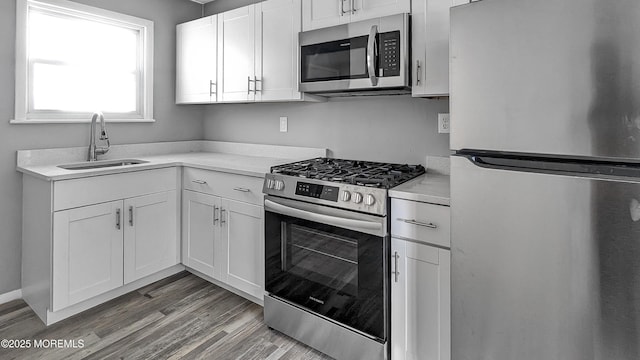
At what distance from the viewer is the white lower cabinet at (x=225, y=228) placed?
2.38 m

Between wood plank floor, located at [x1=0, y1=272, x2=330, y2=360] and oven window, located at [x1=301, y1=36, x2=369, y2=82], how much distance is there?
5.20 ft

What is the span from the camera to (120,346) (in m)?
2.04

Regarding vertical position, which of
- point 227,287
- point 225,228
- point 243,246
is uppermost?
point 225,228

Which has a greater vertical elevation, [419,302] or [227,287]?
[419,302]

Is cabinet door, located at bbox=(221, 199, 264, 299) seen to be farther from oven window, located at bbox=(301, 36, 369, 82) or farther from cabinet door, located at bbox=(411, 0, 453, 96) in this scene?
cabinet door, located at bbox=(411, 0, 453, 96)

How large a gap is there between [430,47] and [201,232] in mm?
2001

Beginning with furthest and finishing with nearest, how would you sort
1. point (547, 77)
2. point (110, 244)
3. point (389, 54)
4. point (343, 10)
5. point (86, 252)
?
point (110, 244) < point (86, 252) < point (343, 10) < point (389, 54) < point (547, 77)

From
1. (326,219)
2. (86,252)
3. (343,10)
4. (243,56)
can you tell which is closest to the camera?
(326,219)

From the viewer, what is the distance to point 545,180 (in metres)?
1.19

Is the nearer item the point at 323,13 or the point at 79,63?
the point at 323,13

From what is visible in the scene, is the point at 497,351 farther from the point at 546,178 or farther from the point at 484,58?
the point at 484,58

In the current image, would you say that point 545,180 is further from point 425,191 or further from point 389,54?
point 389,54

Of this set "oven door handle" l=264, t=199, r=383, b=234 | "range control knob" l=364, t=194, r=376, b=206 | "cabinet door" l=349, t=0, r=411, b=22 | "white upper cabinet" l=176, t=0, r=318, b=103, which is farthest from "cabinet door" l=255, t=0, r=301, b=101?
"range control knob" l=364, t=194, r=376, b=206

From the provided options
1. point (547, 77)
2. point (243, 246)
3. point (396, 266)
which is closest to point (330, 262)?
point (396, 266)
